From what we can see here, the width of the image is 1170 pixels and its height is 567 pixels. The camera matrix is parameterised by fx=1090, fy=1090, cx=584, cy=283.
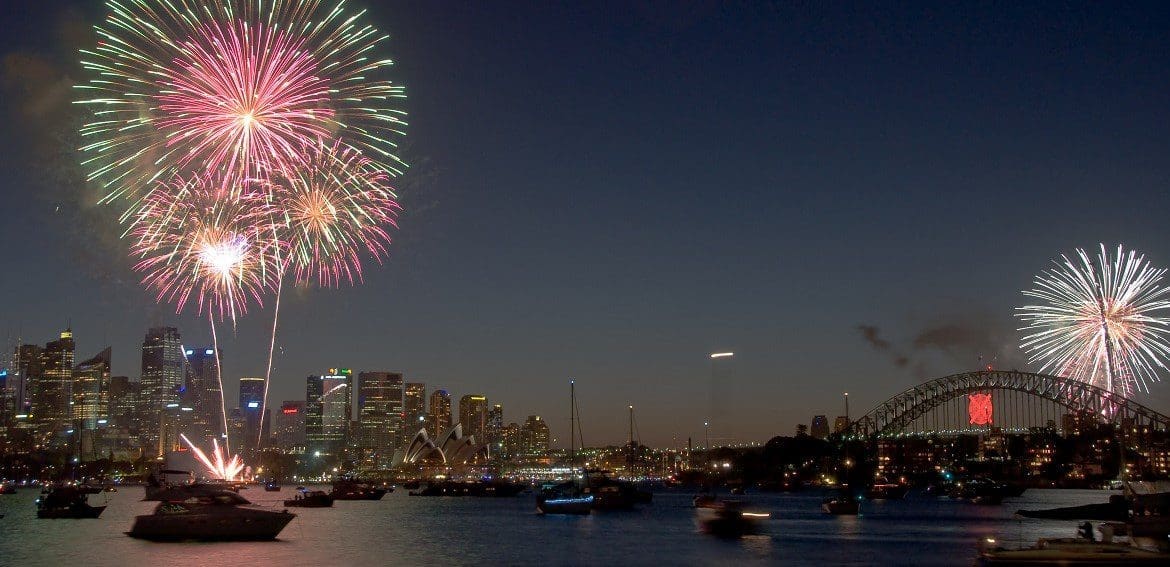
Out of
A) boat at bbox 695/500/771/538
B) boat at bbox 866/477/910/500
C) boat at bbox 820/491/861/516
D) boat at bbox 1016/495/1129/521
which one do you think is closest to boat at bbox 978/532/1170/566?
boat at bbox 695/500/771/538

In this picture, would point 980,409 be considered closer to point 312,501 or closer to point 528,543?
point 312,501

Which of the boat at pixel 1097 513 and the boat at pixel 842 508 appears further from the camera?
the boat at pixel 842 508

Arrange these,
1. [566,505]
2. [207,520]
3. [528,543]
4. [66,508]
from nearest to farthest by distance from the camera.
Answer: [207,520], [528,543], [66,508], [566,505]

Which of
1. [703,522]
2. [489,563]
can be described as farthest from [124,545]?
[703,522]

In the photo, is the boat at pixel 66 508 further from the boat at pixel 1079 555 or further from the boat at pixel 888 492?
the boat at pixel 888 492

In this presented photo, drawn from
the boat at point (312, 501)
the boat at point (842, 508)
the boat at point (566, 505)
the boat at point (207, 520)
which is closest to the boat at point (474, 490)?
the boat at point (312, 501)

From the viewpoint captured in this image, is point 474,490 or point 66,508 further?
point 474,490

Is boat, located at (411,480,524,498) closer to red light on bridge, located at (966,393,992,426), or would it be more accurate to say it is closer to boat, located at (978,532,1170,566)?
red light on bridge, located at (966,393,992,426)

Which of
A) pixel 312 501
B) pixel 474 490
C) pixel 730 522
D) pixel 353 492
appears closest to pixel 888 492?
pixel 474 490
